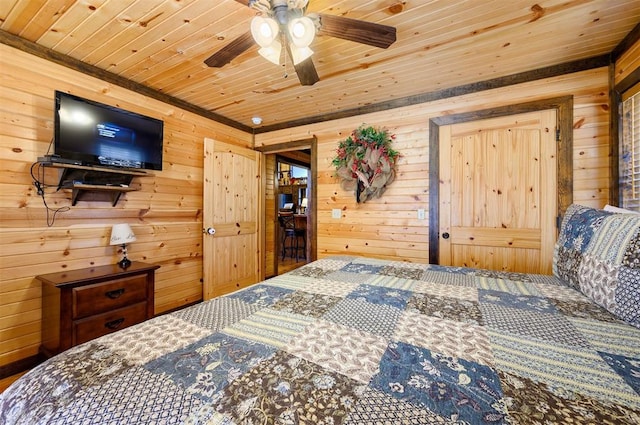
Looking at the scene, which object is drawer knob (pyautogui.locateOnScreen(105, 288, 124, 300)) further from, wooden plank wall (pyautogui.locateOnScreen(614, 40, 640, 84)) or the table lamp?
wooden plank wall (pyautogui.locateOnScreen(614, 40, 640, 84))

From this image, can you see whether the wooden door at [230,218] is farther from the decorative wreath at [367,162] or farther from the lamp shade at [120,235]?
the decorative wreath at [367,162]

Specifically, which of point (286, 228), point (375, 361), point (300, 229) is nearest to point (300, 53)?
point (375, 361)

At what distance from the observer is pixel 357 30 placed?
1.37 m

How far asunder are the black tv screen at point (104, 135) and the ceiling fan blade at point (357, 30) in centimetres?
194

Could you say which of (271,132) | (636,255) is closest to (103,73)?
(271,132)

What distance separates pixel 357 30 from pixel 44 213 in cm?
257

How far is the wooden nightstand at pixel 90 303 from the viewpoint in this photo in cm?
187

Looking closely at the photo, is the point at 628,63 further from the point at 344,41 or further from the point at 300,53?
the point at 300,53

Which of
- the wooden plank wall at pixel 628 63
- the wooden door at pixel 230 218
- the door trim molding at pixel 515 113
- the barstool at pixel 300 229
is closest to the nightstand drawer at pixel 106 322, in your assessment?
the wooden door at pixel 230 218

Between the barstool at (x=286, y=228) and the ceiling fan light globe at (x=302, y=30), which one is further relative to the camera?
the barstool at (x=286, y=228)

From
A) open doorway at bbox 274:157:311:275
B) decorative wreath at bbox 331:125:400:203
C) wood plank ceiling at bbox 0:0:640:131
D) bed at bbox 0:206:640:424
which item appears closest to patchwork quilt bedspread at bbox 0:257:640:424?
bed at bbox 0:206:640:424

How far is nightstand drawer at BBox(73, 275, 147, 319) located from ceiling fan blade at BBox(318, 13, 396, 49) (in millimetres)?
A: 2301

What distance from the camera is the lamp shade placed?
2250mm

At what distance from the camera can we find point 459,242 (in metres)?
2.69
